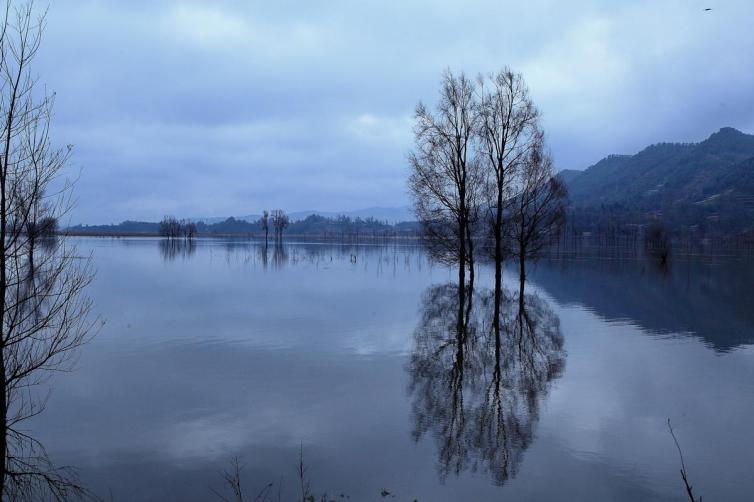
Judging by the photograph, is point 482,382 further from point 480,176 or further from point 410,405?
point 480,176

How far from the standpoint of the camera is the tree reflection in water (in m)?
8.16

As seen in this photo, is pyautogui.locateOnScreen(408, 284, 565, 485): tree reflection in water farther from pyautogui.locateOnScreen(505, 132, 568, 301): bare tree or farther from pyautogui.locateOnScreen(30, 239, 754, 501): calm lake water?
pyautogui.locateOnScreen(505, 132, 568, 301): bare tree

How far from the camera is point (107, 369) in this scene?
1295 cm

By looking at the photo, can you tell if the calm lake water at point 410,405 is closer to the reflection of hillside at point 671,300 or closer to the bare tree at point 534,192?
the reflection of hillside at point 671,300

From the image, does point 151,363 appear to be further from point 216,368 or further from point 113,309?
point 113,309

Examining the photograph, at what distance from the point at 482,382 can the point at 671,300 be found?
2076 cm

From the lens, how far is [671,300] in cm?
2762

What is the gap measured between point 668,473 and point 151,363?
38.8ft

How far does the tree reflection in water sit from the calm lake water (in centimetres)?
5

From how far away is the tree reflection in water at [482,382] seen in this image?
8164mm

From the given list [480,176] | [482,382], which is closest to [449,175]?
[480,176]

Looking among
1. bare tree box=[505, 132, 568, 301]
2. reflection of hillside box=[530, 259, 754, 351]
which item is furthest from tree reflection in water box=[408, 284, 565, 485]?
bare tree box=[505, 132, 568, 301]

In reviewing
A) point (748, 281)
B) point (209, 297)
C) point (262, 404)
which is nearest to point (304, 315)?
point (209, 297)

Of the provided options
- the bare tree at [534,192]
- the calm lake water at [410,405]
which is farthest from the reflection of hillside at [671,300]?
the bare tree at [534,192]
